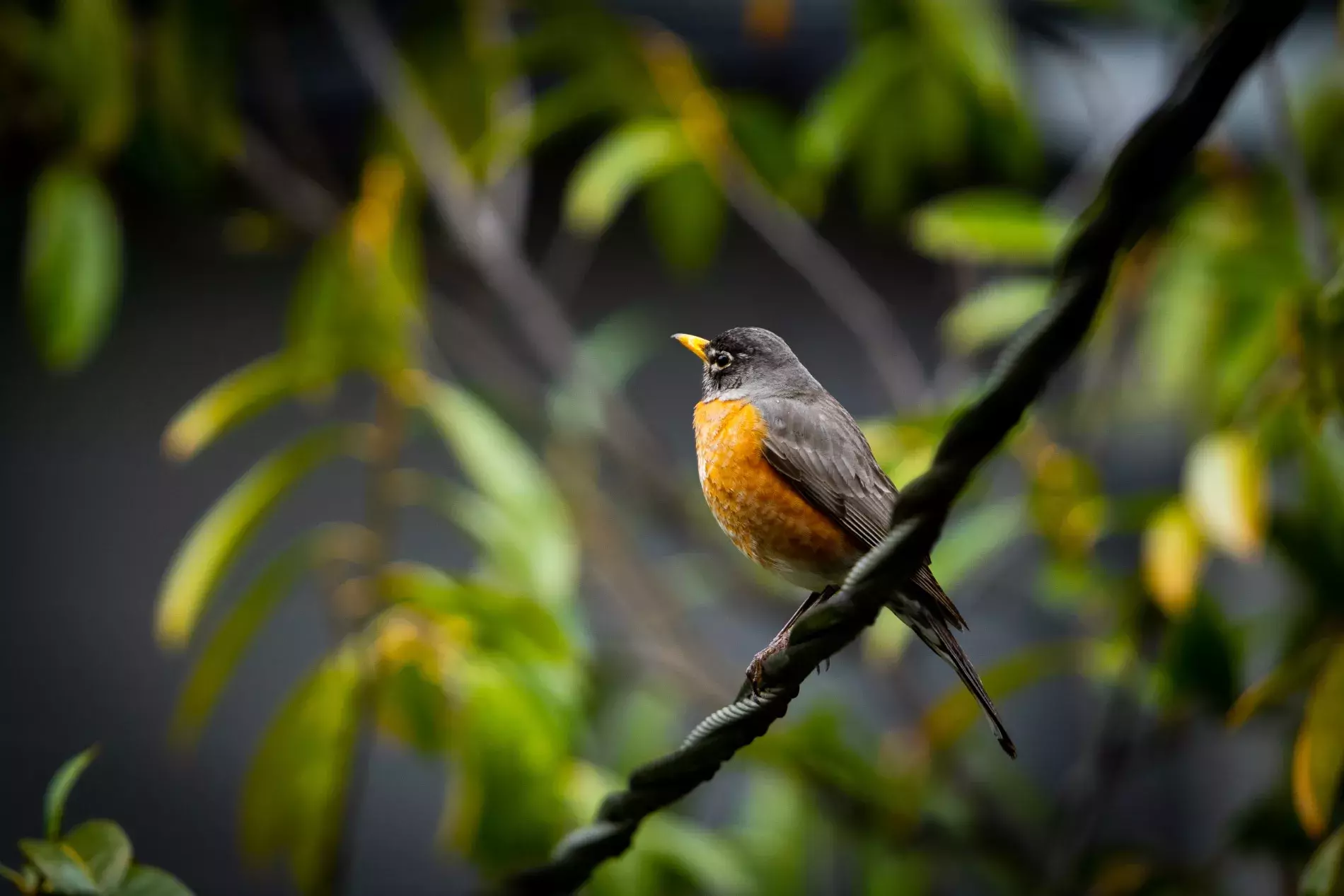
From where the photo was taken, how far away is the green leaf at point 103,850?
3.10 feet

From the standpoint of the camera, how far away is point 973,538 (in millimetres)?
2164

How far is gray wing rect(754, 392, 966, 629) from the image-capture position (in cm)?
119

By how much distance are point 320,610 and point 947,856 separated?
239 cm

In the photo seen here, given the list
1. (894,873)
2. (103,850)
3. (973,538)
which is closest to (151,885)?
(103,850)

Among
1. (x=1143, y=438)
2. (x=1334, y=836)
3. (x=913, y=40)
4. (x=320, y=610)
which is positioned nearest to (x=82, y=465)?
(x=320, y=610)

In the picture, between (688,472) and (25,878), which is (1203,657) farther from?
(25,878)

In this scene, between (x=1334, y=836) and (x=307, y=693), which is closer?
(x=1334, y=836)

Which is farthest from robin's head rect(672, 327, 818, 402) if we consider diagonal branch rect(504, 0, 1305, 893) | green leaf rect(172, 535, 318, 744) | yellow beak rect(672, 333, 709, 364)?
green leaf rect(172, 535, 318, 744)

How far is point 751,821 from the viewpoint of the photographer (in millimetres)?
2949

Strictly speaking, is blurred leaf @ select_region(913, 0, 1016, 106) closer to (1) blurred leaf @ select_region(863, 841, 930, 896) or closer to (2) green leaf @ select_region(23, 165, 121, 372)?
(2) green leaf @ select_region(23, 165, 121, 372)

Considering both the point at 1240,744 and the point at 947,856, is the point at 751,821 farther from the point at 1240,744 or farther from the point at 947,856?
the point at 1240,744

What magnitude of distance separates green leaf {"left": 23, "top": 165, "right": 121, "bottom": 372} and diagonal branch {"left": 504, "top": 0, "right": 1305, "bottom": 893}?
1.69 meters

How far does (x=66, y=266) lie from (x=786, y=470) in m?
1.59

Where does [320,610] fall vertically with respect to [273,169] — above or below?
below
